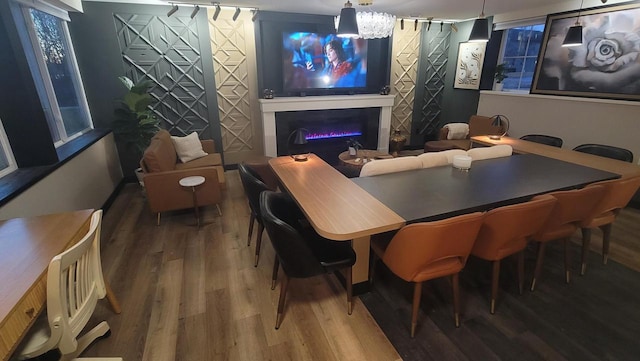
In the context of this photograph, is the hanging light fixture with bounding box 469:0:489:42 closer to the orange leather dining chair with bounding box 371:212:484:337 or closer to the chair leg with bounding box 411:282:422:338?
the orange leather dining chair with bounding box 371:212:484:337

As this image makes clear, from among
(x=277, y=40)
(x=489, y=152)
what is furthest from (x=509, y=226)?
(x=277, y=40)

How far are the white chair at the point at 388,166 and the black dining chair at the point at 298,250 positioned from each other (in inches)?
23.8

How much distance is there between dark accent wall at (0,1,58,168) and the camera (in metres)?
2.18

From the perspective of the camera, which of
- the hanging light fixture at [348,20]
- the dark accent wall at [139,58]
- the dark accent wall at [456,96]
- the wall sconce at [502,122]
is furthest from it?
the dark accent wall at [456,96]

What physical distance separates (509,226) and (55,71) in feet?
15.1

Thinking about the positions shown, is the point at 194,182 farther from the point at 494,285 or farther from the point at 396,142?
the point at 396,142

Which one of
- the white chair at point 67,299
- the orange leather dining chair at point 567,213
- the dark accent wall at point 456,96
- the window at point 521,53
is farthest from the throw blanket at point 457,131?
the white chair at point 67,299

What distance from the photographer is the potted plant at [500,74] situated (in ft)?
14.9

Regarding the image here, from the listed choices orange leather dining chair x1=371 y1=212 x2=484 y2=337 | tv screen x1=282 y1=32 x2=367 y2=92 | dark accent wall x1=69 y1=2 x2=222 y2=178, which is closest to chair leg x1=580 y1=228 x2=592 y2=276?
orange leather dining chair x1=371 y1=212 x2=484 y2=337

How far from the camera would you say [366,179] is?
2.08 meters

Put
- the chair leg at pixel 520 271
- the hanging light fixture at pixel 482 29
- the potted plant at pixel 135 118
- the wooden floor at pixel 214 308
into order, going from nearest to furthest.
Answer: the wooden floor at pixel 214 308, the chair leg at pixel 520 271, the hanging light fixture at pixel 482 29, the potted plant at pixel 135 118

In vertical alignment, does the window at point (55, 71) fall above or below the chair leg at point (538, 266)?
above

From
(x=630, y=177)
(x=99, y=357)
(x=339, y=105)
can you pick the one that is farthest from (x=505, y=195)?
(x=339, y=105)

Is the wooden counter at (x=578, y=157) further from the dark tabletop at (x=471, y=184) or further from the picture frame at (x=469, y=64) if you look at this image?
the picture frame at (x=469, y=64)
